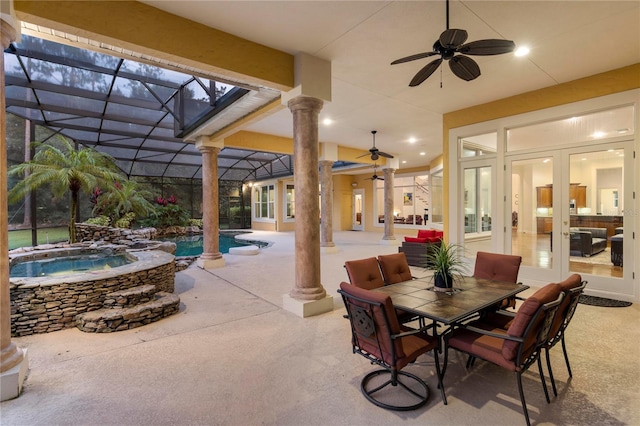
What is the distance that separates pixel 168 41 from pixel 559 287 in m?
4.05

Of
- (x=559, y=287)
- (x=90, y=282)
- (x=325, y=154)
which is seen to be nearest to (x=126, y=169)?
(x=325, y=154)

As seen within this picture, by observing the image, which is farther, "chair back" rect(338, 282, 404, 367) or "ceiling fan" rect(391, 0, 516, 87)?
"ceiling fan" rect(391, 0, 516, 87)

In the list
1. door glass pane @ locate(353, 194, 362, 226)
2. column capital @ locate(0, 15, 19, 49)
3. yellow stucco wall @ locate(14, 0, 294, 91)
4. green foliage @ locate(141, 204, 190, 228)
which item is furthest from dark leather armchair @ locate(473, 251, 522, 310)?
green foliage @ locate(141, 204, 190, 228)

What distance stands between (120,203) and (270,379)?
10634 mm

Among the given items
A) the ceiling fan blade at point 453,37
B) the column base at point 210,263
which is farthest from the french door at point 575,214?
the column base at point 210,263

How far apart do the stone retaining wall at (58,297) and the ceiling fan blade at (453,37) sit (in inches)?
187

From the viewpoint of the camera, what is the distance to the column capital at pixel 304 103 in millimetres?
4016

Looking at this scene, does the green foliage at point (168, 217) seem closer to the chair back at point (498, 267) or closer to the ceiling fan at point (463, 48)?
the chair back at point (498, 267)

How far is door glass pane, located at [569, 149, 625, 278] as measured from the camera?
Result: 4625 mm

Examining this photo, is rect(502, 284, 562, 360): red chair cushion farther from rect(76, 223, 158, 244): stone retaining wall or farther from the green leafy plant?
the green leafy plant

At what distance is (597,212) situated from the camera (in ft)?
15.8

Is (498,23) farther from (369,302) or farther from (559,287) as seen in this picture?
(369,302)

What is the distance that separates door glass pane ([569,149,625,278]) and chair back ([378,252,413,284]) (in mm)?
3491

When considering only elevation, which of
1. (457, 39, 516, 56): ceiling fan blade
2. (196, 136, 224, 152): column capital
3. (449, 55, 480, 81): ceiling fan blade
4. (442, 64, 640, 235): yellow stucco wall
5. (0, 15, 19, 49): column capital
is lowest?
(449, 55, 480, 81): ceiling fan blade
